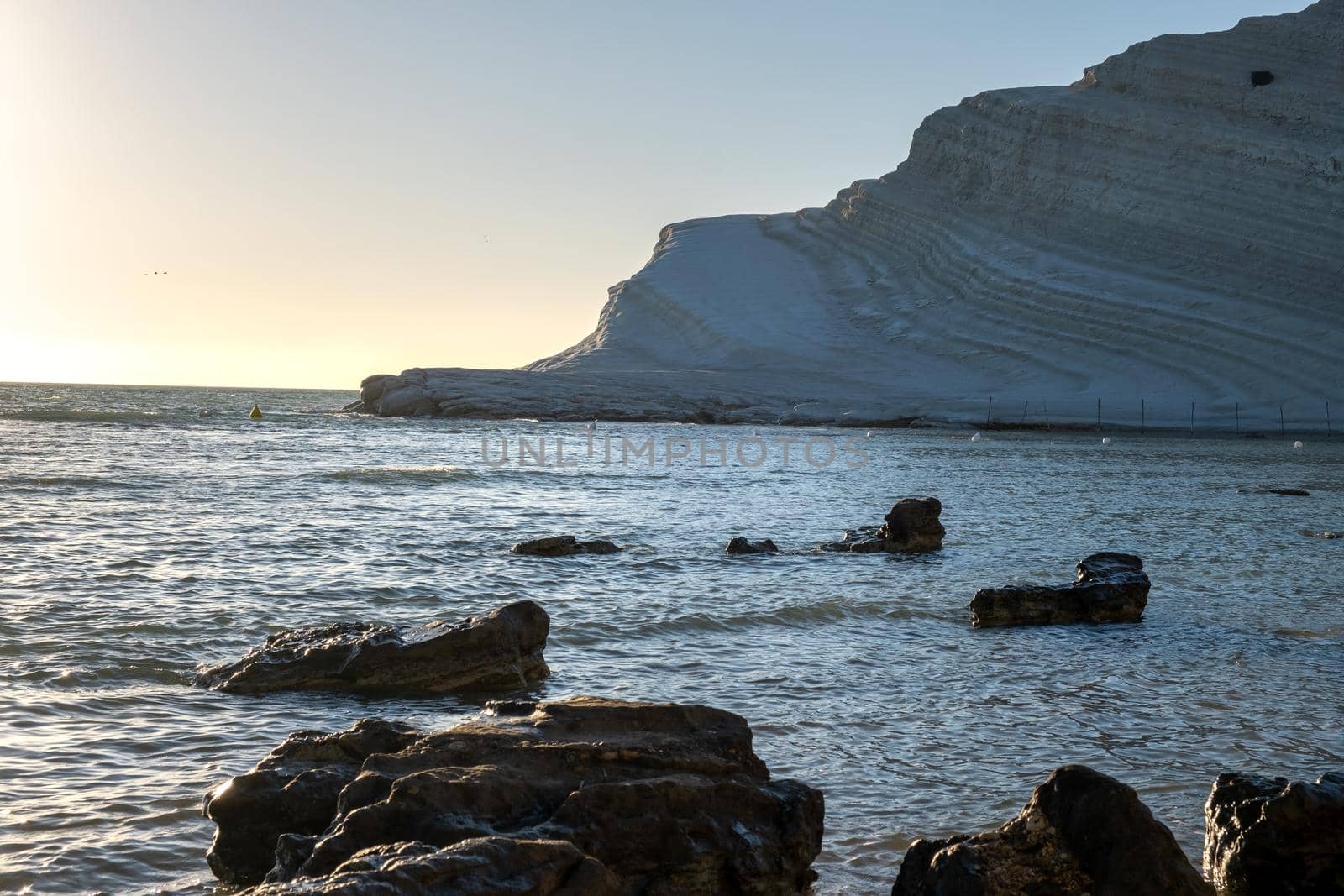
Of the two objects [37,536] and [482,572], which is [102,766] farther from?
[37,536]

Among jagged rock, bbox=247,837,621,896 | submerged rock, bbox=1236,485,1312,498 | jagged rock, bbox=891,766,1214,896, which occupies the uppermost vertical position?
jagged rock, bbox=247,837,621,896

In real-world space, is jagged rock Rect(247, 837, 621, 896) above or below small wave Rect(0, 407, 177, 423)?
below

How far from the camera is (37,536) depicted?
15430 millimetres

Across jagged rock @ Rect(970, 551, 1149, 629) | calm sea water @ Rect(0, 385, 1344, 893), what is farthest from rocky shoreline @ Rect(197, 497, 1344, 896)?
jagged rock @ Rect(970, 551, 1149, 629)

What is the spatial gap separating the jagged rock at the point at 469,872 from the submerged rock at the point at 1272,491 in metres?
26.9

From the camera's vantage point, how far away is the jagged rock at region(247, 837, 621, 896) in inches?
138

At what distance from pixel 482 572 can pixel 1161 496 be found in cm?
A: 1868

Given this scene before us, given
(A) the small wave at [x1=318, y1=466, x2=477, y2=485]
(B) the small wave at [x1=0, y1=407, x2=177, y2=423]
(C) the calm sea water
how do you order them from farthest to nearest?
(B) the small wave at [x1=0, y1=407, x2=177, y2=423] < (A) the small wave at [x1=318, y1=466, x2=477, y2=485] < (C) the calm sea water

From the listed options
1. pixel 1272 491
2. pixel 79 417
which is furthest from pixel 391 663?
pixel 79 417

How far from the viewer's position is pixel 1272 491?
27.0 meters

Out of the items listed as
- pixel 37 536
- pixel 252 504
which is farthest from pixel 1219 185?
pixel 37 536

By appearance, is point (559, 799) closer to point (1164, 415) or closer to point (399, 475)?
point (399, 475)

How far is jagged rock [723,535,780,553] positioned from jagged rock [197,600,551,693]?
26.5 feet

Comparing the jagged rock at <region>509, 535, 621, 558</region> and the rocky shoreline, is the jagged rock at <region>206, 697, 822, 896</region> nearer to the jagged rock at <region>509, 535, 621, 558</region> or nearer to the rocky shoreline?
the rocky shoreline
